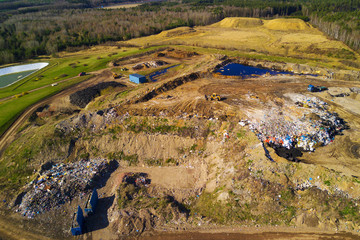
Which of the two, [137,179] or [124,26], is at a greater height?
[124,26]

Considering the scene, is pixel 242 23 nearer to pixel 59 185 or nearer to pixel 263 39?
pixel 263 39

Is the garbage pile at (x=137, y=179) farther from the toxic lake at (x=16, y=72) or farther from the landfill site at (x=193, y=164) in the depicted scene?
the toxic lake at (x=16, y=72)

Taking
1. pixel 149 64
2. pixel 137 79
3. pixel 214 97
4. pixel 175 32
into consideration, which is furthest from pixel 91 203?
pixel 175 32

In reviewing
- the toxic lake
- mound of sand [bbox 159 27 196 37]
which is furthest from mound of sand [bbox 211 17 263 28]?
the toxic lake

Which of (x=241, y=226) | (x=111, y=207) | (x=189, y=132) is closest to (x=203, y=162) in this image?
(x=189, y=132)

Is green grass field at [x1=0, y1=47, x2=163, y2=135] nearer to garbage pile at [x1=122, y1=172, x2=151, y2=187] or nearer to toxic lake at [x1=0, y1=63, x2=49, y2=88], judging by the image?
toxic lake at [x1=0, y1=63, x2=49, y2=88]

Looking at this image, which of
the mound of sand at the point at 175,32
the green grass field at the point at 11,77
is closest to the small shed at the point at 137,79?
the green grass field at the point at 11,77
